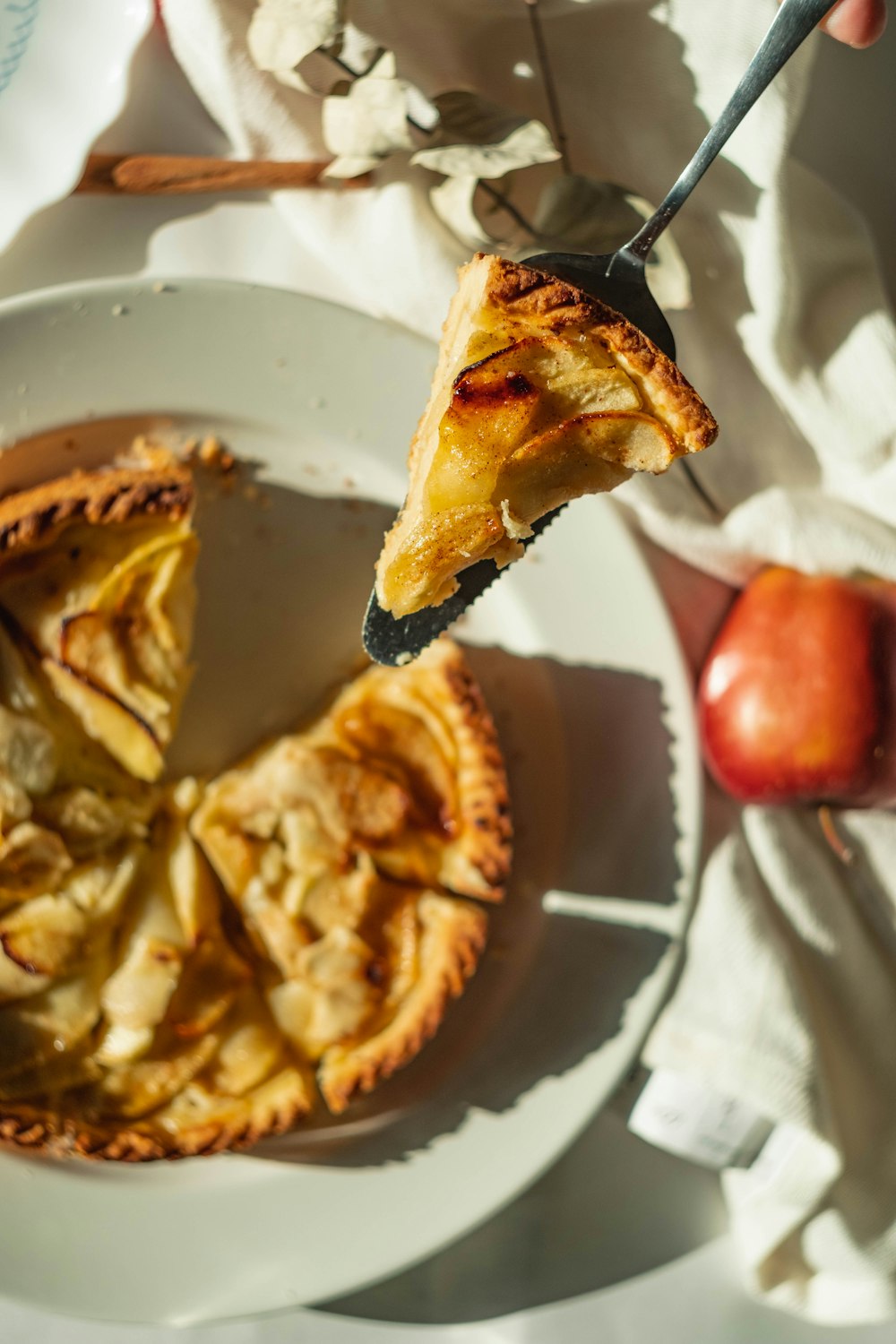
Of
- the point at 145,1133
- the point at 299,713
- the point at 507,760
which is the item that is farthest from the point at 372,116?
the point at 145,1133

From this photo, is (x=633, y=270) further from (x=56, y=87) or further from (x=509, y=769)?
(x=56, y=87)

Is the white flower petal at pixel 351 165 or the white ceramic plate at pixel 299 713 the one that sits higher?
the white flower petal at pixel 351 165

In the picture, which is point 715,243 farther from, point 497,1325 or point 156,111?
point 497,1325

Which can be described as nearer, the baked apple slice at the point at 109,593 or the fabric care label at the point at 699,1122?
the baked apple slice at the point at 109,593

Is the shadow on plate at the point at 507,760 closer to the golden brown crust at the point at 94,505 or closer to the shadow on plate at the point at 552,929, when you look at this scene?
the shadow on plate at the point at 552,929

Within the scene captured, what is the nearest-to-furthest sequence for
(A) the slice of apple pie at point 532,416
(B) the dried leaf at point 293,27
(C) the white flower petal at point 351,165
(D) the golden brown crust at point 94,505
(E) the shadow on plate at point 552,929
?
1. (A) the slice of apple pie at point 532,416
2. (D) the golden brown crust at point 94,505
3. (B) the dried leaf at point 293,27
4. (C) the white flower petal at point 351,165
5. (E) the shadow on plate at point 552,929

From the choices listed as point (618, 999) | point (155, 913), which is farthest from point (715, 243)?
point (155, 913)

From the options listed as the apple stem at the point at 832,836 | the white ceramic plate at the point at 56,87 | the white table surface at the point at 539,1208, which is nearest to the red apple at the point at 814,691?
the apple stem at the point at 832,836
